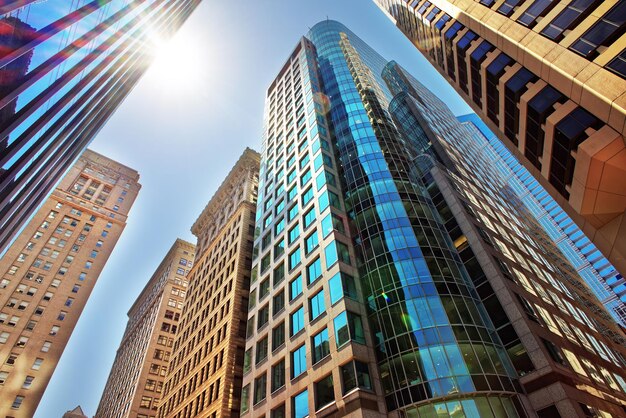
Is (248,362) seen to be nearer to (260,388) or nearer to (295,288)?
(260,388)

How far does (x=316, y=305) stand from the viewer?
110 feet

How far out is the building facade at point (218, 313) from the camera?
44.7m

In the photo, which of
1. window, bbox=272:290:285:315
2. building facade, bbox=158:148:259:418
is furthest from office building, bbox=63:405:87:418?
window, bbox=272:290:285:315

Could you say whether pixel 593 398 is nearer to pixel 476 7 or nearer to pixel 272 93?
pixel 476 7

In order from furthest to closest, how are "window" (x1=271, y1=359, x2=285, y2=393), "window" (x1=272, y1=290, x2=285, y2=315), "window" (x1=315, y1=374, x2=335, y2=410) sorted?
"window" (x1=272, y1=290, x2=285, y2=315), "window" (x1=271, y1=359, x2=285, y2=393), "window" (x1=315, y1=374, x2=335, y2=410)

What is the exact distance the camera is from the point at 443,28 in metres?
40.5

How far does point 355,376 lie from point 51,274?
75.5 meters

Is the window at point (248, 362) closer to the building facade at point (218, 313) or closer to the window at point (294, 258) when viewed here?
the building facade at point (218, 313)

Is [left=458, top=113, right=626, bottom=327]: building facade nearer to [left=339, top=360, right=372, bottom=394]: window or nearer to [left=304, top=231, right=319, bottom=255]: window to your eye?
[left=304, top=231, right=319, bottom=255]: window

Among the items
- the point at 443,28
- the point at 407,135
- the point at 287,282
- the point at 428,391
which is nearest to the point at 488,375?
the point at 428,391

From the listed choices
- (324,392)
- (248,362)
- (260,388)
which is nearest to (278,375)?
(260,388)

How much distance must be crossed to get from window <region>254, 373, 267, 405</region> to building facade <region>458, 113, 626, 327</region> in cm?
9116

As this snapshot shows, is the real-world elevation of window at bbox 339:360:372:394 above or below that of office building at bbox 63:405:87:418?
below

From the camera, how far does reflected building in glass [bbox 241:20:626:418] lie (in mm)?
25219
